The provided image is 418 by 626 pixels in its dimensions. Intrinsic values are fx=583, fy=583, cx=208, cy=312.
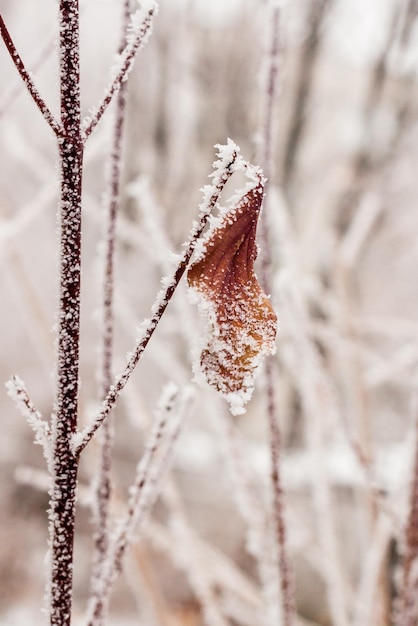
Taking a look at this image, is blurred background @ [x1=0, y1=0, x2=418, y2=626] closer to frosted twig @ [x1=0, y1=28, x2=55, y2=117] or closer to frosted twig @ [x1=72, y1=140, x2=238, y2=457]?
frosted twig @ [x1=0, y1=28, x2=55, y2=117]

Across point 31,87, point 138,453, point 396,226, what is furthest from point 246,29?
point 31,87

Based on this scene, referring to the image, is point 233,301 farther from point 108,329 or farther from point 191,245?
point 108,329

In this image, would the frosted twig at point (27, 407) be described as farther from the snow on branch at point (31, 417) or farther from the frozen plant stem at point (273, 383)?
the frozen plant stem at point (273, 383)

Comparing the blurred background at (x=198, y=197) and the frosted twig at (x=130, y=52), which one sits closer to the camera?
the frosted twig at (x=130, y=52)

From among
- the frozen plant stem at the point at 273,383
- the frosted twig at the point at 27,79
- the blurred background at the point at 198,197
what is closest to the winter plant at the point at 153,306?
the frosted twig at the point at 27,79

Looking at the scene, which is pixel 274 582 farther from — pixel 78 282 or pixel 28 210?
pixel 28 210

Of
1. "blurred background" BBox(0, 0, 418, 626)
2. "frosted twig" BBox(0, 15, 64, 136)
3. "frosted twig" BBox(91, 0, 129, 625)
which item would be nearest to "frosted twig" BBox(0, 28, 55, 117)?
"frosted twig" BBox(91, 0, 129, 625)
